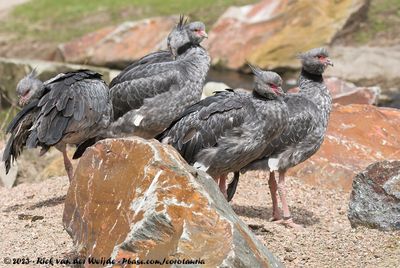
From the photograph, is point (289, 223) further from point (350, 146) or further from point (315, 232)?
point (350, 146)

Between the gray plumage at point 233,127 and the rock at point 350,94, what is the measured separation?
379cm

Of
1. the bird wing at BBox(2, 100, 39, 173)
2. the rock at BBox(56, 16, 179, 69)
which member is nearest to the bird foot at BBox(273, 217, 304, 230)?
the bird wing at BBox(2, 100, 39, 173)

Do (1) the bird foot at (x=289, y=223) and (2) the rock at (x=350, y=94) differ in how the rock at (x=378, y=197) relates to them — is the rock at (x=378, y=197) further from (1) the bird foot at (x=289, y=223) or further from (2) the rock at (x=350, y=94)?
(2) the rock at (x=350, y=94)

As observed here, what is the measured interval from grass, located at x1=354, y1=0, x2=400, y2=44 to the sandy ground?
7.52 metres

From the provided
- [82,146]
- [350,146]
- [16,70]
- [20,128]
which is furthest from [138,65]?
[16,70]

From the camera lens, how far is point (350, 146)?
7.76 meters

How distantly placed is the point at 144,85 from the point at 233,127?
138 cm

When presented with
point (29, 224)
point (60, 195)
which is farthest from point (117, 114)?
point (29, 224)

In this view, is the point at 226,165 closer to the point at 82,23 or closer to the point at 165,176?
the point at 165,176

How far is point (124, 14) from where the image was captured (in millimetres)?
18109

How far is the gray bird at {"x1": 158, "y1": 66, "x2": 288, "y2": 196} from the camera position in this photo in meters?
6.03

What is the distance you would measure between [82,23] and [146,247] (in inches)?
558

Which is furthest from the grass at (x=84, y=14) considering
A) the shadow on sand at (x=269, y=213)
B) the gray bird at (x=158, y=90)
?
the shadow on sand at (x=269, y=213)

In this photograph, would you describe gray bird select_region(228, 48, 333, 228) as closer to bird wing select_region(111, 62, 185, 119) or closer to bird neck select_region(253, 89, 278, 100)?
bird neck select_region(253, 89, 278, 100)
